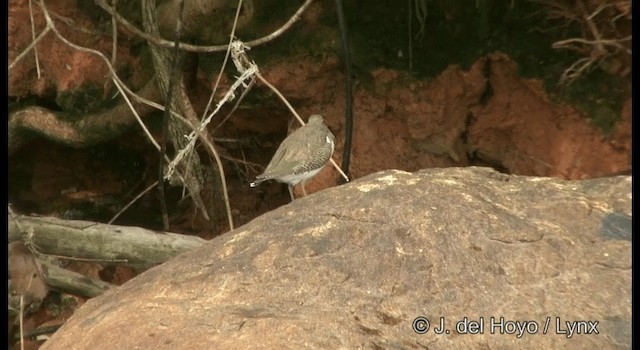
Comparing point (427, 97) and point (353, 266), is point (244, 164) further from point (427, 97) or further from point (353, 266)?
point (353, 266)

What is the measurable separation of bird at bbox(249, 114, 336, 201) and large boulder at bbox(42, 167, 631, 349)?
0.76m

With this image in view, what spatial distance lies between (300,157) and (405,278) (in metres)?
1.27

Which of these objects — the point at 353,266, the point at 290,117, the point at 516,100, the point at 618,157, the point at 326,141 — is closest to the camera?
the point at 353,266

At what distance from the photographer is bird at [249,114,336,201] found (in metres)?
3.37

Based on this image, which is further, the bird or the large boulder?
the bird

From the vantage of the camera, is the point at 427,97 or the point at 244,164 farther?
the point at 244,164

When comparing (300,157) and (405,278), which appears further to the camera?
(300,157)

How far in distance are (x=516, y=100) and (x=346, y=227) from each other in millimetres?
2514

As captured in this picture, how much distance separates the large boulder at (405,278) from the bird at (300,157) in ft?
2.51

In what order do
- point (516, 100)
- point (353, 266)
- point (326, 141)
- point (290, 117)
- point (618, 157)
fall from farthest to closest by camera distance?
1. point (290, 117)
2. point (516, 100)
3. point (618, 157)
4. point (326, 141)
5. point (353, 266)

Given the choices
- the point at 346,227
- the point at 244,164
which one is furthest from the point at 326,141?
the point at 244,164

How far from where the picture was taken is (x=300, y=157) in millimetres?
3383

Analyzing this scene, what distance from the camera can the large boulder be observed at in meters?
2.04

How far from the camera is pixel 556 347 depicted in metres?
1.99
